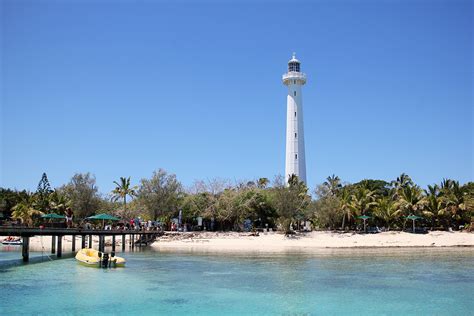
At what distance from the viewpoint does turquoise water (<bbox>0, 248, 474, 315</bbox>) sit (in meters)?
20.1

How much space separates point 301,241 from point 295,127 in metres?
26.0

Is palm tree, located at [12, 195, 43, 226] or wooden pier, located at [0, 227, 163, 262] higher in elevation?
palm tree, located at [12, 195, 43, 226]

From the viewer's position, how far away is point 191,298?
2222 centimetres

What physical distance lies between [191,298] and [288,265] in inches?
A: 565

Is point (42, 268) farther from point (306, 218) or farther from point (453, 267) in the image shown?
point (306, 218)

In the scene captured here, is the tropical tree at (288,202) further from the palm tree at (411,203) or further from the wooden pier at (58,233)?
the wooden pier at (58,233)

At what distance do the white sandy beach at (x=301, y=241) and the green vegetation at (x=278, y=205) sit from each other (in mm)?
3089

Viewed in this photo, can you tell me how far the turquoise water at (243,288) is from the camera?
20062 millimetres

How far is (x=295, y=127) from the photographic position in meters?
78.3

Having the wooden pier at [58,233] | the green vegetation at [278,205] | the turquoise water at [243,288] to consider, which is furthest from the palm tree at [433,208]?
the wooden pier at [58,233]

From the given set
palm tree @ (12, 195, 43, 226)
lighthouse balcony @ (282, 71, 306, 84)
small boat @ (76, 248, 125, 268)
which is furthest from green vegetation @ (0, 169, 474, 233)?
small boat @ (76, 248, 125, 268)

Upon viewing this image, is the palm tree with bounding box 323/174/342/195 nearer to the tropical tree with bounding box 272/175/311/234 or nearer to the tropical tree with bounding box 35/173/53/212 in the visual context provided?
the tropical tree with bounding box 272/175/311/234

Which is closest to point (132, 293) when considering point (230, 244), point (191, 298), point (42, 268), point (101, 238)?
point (191, 298)

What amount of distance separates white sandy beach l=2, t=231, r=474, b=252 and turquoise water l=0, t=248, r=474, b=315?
17572 millimetres
